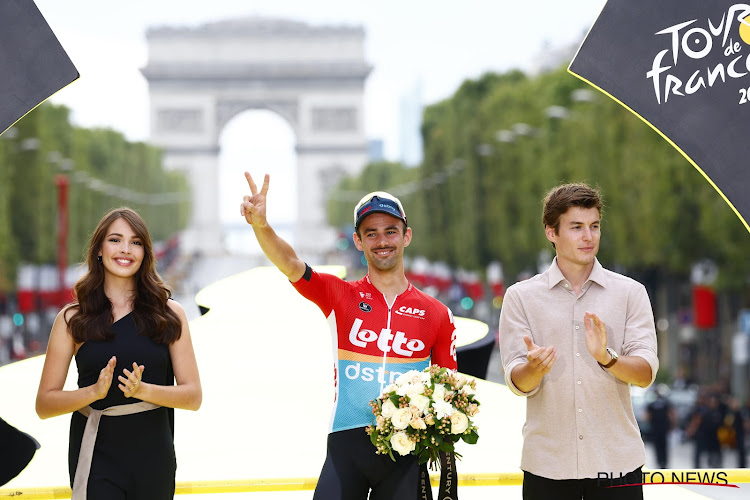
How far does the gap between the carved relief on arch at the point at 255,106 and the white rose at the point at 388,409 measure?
96.9 metres

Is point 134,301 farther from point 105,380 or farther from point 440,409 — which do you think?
point 440,409

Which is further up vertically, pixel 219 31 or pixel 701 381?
pixel 219 31

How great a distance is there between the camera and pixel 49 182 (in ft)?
132

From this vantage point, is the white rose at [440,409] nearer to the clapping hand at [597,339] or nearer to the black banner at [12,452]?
the clapping hand at [597,339]

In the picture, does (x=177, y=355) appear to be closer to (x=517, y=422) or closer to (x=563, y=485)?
(x=563, y=485)

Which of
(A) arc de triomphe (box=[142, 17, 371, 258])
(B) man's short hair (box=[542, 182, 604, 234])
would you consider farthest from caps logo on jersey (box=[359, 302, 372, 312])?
(A) arc de triomphe (box=[142, 17, 371, 258])

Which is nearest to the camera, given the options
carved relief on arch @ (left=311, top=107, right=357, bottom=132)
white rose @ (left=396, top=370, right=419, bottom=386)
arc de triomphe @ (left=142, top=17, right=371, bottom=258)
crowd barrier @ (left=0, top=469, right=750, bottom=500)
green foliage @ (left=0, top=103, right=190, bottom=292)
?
white rose @ (left=396, top=370, right=419, bottom=386)

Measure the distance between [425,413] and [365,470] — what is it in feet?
1.43

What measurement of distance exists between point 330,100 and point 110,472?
312 feet

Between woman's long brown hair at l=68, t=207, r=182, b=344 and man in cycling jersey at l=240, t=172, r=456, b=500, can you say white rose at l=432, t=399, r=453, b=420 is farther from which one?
woman's long brown hair at l=68, t=207, r=182, b=344

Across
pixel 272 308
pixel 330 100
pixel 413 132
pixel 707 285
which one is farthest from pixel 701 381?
pixel 413 132

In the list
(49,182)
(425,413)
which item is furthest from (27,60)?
(49,182)

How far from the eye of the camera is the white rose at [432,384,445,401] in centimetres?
444

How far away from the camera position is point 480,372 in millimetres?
7613
